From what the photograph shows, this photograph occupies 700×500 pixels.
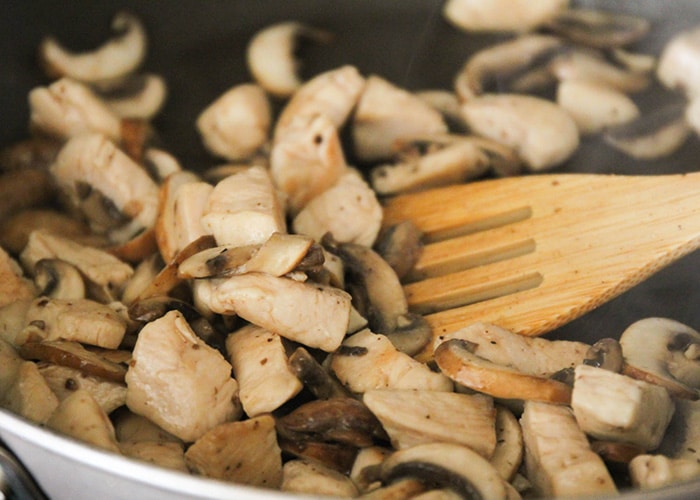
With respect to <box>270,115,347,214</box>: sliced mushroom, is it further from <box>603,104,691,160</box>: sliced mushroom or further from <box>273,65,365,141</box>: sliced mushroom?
<box>603,104,691,160</box>: sliced mushroom

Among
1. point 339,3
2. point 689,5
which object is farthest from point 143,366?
point 689,5

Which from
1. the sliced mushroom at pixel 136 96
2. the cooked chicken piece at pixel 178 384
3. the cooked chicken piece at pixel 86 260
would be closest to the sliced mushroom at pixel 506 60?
the sliced mushroom at pixel 136 96

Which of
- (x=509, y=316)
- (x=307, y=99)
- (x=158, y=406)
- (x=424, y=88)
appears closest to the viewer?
(x=158, y=406)

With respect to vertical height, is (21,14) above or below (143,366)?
above

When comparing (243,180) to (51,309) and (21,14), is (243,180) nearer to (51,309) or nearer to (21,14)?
(51,309)

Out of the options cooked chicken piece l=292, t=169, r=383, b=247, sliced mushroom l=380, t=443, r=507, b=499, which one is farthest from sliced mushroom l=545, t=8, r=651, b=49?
sliced mushroom l=380, t=443, r=507, b=499
